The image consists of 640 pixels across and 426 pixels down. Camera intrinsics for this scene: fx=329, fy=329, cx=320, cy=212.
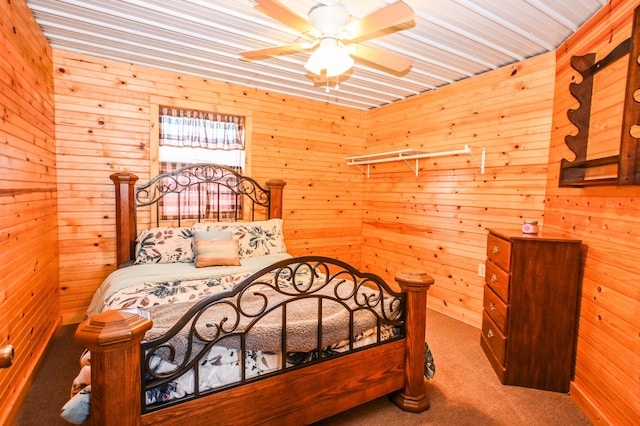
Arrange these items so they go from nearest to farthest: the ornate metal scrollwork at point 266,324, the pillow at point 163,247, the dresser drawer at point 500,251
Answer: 1. the ornate metal scrollwork at point 266,324
2. the dresser drawer at point 500,251
3. the pillow at point 163,247

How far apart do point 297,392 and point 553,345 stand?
171cm

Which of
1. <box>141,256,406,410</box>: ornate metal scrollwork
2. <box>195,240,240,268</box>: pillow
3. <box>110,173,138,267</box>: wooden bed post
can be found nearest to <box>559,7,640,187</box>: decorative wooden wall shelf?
<box>141,256,406,410</box>: ornate metal scrollwork

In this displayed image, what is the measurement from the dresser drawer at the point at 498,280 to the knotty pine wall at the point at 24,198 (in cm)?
296

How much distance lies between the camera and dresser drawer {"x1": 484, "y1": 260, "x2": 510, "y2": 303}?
223cm

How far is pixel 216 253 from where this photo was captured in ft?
8.59

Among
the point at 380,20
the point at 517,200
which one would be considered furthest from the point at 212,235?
the point at 517,200

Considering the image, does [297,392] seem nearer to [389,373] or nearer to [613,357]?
[389,373]

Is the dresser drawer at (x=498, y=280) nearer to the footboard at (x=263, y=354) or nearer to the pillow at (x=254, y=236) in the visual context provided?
the footboard at (x=263, y=354)

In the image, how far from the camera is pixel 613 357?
178 cm

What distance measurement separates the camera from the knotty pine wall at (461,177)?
2.69 metres

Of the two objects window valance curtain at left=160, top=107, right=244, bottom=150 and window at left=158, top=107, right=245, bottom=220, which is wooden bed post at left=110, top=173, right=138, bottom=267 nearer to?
window at left=158, top=107, right=245, bottom=220

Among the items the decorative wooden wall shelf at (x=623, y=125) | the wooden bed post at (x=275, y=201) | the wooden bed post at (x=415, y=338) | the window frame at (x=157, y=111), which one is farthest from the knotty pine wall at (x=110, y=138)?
the decorative wooden wall shelf at (x=623, y=125)

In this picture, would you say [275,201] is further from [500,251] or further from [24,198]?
[500,251]

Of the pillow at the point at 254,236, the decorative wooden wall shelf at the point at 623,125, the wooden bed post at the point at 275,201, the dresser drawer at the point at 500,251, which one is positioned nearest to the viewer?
the decorative wooden wall shelf at the point at 623,125
